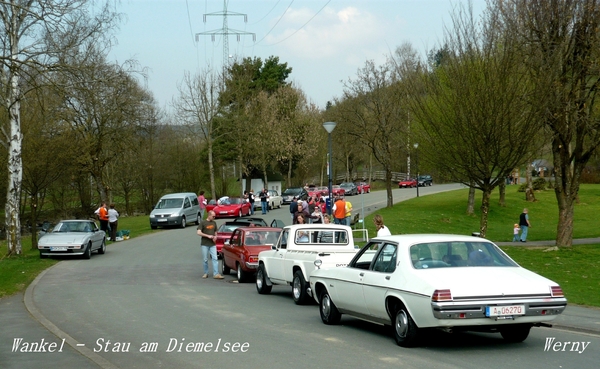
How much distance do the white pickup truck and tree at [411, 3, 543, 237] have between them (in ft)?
24.0

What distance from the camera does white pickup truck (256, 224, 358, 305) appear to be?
48.1ft

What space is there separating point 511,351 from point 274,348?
3.13 meters

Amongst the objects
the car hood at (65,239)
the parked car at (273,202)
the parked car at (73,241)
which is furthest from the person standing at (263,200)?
the car hood at (65,239)

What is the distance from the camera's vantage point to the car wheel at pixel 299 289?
14.6 metres

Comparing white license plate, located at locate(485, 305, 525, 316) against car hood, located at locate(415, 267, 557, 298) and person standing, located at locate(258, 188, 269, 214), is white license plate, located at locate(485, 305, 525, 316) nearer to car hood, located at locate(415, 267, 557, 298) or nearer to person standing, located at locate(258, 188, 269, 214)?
car hood, located at locate(415, 267, 557, 298)

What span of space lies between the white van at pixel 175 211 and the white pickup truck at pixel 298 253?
2465cm

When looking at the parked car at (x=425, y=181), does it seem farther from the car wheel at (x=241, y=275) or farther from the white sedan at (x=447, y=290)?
the white sedan at (x=447, y=290)

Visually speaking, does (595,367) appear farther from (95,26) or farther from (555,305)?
(95,26)

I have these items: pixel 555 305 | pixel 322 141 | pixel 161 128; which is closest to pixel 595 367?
pixel 555 305

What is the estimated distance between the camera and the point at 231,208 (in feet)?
153

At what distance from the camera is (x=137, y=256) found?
27.7 m

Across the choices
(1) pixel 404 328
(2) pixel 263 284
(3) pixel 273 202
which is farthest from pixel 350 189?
(1) pixel 404 328

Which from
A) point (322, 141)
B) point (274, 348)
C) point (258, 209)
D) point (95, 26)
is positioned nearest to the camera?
point (274, 348)

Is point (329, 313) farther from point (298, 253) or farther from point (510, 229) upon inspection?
point (510, 229)
